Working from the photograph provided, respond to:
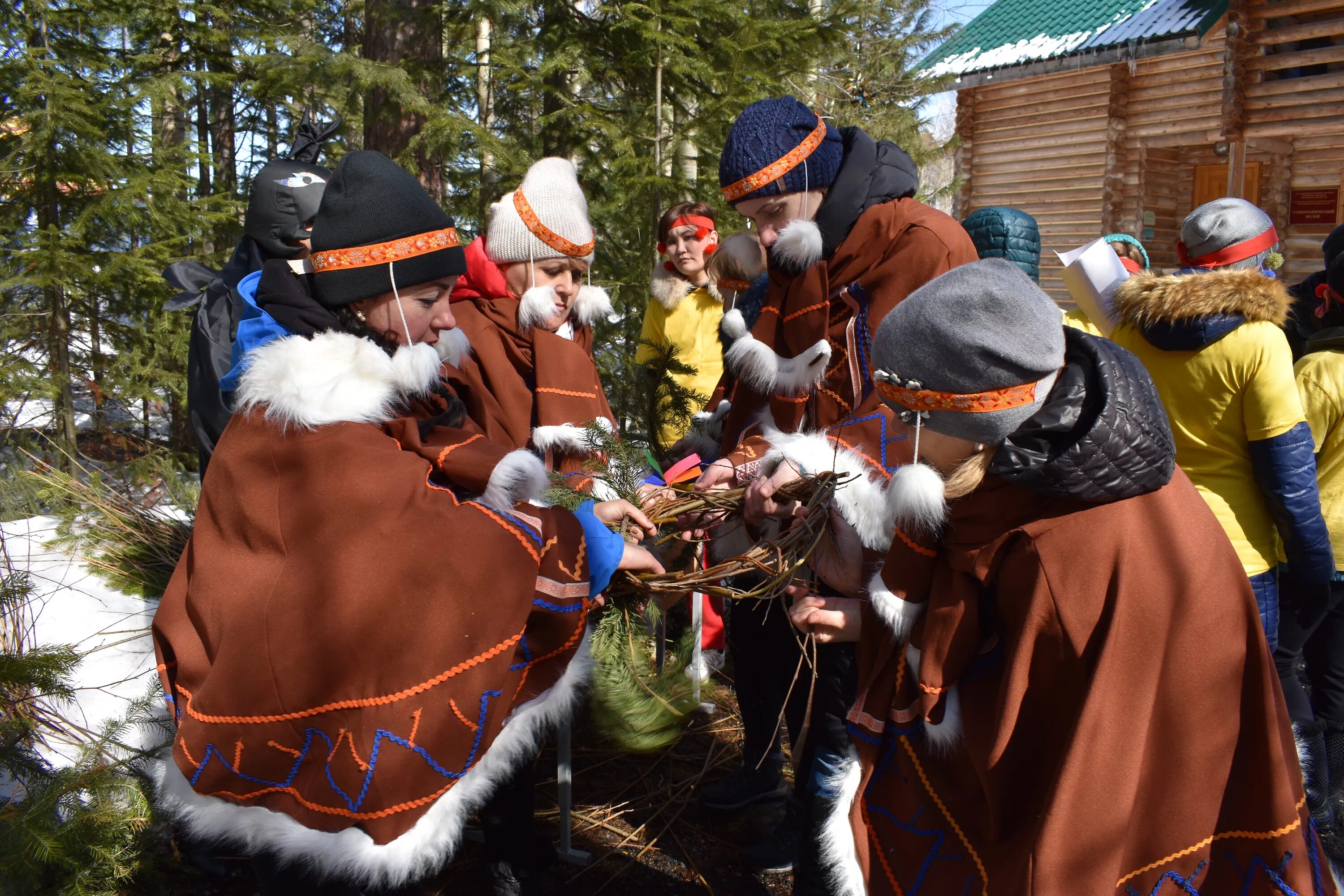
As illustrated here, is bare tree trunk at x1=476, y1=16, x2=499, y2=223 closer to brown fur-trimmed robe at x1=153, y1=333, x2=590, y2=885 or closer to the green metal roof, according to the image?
brown fur-trimmed robe at x1=153, y1=333, x2=590, y2=885

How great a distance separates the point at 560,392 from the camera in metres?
3.35

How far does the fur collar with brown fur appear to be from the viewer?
3.31 m

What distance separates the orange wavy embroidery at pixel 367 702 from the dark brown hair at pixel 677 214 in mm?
4077

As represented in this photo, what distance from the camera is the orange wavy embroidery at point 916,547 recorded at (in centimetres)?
206

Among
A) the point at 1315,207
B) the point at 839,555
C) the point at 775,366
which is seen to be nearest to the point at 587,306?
the point at 775,366

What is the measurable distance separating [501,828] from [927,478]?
211 cm

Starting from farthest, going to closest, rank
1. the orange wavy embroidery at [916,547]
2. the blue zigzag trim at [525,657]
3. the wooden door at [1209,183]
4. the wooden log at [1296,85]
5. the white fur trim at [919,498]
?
the wooden door at [1209,183] < the wooden log at [1296,85] < the blue zigzag trim at [525,657] < the orange wavy embroidery at [916,547] < the white fur trim at [919,498]

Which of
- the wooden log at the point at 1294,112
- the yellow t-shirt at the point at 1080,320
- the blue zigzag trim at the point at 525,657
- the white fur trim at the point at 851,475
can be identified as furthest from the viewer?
the wooden log at the point at 1294,112

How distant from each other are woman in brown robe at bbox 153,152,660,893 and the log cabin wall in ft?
37.2

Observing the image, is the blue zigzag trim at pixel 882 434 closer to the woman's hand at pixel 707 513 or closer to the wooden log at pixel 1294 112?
the woman's hand at pixel 707 513

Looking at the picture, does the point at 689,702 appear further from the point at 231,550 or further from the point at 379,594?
the point at 231,550

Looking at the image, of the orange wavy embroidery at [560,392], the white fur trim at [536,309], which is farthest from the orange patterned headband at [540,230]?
the orange wavy embroidery at [560,392]

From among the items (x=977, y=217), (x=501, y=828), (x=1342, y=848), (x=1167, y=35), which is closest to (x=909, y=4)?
(x=1167, y=35)

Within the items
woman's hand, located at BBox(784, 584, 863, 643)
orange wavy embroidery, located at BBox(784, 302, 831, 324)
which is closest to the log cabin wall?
orange wavy embroidery, located at BBox(784, 302, 831, 324)
